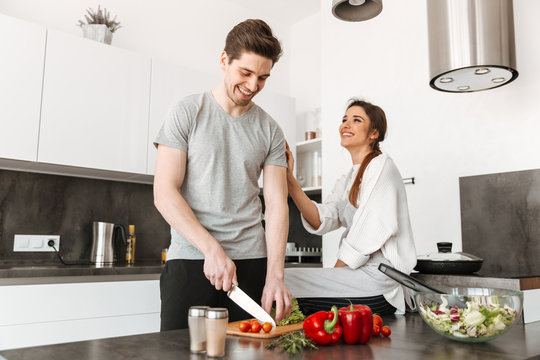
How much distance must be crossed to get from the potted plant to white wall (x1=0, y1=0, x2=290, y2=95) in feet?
0.72

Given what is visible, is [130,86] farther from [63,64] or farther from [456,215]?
[456,215]

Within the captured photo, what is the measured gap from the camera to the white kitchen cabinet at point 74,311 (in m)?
2.12

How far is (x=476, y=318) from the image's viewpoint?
110 centimetres

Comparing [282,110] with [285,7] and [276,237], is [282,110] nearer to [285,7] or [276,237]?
[285,7]

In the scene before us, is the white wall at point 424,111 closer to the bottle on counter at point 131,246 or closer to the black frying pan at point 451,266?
the black frying pan at point 451,266

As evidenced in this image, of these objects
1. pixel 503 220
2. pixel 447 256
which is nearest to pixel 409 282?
pixel 447 256

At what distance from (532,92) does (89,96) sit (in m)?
2.34

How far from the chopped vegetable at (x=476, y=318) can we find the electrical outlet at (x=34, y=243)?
239cm

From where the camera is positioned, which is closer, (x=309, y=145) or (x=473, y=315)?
(x=473, y=315)

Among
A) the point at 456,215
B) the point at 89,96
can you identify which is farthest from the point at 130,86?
the point at 456,215

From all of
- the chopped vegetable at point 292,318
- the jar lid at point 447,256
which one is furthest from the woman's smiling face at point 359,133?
the chopped vegetable at point 292,318

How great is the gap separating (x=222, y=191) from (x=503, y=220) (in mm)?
1695

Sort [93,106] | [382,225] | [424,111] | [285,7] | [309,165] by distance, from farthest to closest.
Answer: [285,7]
[309,165]
[424,111]
[93,106]
[382,225]

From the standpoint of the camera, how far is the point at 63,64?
2.60 meters
